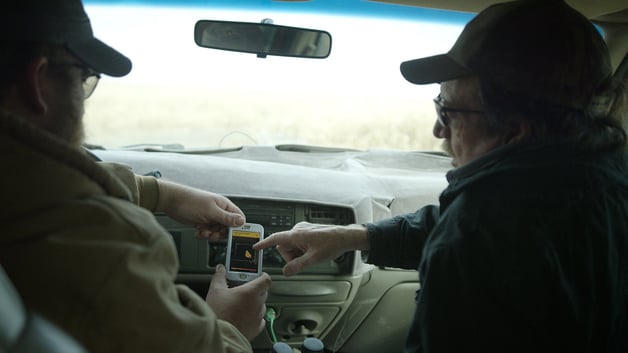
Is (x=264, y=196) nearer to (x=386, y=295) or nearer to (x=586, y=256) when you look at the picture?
(x=386, y=295)

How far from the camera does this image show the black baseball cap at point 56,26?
49.9 inches

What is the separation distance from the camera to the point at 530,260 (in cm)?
152

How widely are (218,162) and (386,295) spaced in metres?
1.42

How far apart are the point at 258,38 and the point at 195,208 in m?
1.06

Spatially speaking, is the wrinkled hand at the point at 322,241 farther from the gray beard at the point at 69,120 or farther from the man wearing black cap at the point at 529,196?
the gray beard at the point at 69,120

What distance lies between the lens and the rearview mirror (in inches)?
111

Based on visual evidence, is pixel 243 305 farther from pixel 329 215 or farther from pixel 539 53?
pixel 539 53

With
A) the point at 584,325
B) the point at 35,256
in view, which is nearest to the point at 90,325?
the point at 35,256

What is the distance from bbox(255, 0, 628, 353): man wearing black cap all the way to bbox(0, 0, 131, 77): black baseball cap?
1190mm

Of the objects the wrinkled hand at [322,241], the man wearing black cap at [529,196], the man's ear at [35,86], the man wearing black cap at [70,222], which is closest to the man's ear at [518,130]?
the man wearing black cap at [529,196]

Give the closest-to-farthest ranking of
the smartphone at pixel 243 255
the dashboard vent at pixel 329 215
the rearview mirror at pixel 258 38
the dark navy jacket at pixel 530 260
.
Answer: the dark navy jacket at pixel 530 260 → the smartphone at pixel 243 255 → the rearview mirror at pixel 258 38 → the dashboard vent at pixel 329 215

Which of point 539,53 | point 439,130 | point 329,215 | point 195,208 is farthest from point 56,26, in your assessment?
point 329,215

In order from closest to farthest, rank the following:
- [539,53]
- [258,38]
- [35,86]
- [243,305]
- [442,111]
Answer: [35,86] → [539,53] → [442,111] → [243,305] → [258,38]

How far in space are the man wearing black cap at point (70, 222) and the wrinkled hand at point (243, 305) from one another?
671mm
